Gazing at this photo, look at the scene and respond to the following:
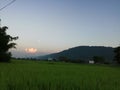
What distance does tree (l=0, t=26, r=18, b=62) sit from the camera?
42.0m

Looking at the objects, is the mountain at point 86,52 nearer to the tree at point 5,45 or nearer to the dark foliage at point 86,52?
the dark foliage at point 86,52

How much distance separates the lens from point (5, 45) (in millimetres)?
44406

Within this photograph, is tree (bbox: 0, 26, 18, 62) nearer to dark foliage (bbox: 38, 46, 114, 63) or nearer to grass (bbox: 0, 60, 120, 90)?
grass (bbox: 0, 60, 120, 90)

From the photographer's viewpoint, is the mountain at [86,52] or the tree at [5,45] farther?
the mountain at [86,52]

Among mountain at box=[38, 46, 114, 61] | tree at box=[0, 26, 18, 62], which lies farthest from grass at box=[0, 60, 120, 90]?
mountain at box=[38, 46, 114, 61]

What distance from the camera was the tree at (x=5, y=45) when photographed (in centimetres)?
4203

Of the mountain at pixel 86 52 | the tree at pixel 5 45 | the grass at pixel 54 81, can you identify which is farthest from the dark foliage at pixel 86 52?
the grass at pixel 54 81

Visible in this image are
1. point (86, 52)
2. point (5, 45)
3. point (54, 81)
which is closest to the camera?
point (54, 81)

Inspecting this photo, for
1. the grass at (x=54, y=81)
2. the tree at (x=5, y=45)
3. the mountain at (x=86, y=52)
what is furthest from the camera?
the mountain at (x=86, y=52)

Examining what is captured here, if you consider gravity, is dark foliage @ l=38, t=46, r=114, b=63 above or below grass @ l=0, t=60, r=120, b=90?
above

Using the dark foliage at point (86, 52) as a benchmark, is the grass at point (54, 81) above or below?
below

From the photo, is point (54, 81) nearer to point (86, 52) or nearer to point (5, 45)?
point (5, 45)

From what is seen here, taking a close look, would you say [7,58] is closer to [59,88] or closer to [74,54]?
[59,88]

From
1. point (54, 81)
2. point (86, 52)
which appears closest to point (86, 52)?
point (86, 52)
